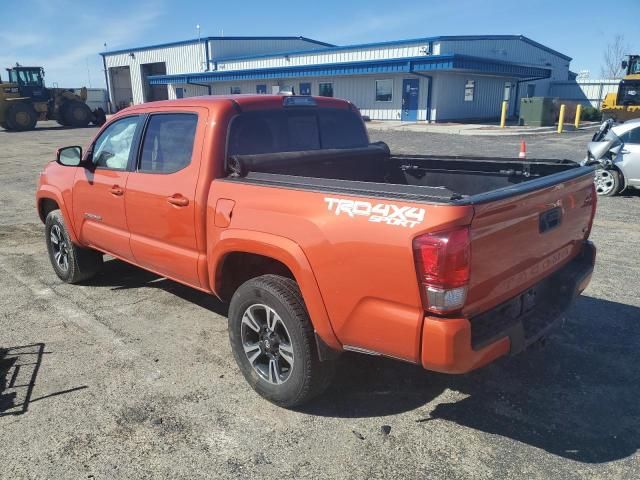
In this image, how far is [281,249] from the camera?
2932 mm

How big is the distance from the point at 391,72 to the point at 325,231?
28.4m

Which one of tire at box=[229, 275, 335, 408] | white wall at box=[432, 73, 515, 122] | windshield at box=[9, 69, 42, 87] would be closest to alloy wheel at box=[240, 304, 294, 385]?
tire at box=[229, 275, 335, 408]

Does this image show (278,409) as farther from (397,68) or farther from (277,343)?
(397,68)

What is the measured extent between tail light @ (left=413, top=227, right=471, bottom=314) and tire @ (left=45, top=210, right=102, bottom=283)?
409 cm

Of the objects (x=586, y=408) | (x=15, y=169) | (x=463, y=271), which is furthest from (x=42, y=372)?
(x=15, y=169)

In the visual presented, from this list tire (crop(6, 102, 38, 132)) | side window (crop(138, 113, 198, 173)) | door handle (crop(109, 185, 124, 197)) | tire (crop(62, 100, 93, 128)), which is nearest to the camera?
side window (crop(138, 113, 198, 173))

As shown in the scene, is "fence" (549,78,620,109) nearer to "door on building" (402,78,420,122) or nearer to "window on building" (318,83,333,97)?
"door on building" (402,78,420,122)

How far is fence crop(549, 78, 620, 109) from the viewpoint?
39.5 metres

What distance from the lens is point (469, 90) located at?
103 feet

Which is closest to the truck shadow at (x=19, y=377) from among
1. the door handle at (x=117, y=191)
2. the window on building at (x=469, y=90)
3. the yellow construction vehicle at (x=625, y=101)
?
the door handle at (x=117, y=191)

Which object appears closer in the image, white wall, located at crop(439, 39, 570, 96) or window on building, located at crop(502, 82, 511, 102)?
white wall, located at crop(439, 39, 570, 96)

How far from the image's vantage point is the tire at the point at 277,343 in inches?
118

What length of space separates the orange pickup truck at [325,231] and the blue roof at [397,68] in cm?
2485

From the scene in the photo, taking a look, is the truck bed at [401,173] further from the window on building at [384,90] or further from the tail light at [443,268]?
the window on building at [384,90]
